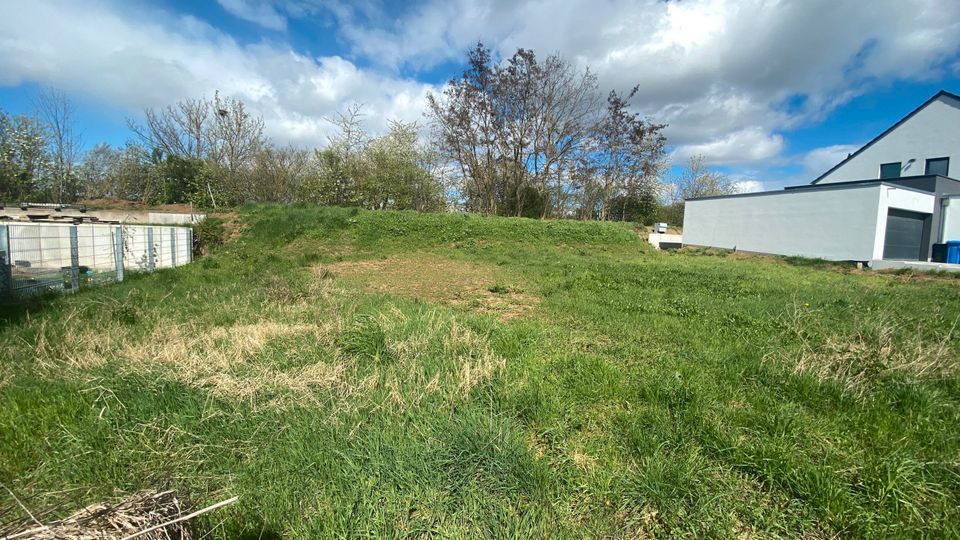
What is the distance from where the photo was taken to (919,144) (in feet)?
71.7

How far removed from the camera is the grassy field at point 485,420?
1.82 m

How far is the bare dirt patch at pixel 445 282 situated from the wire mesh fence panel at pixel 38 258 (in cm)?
419

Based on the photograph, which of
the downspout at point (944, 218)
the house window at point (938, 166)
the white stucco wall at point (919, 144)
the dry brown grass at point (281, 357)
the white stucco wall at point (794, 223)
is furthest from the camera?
the house window at point (938, 166)

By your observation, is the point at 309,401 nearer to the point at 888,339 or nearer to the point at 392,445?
the point at 392,445

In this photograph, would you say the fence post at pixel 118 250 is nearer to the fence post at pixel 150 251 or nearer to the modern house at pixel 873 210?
the fence post at pixel 150 251

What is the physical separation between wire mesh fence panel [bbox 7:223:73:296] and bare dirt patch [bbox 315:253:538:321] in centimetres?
419

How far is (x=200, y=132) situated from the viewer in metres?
19.2

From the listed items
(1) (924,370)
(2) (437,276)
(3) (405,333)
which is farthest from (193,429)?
(2) (437,276)

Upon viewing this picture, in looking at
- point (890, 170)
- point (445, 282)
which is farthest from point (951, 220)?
point (445, 282)

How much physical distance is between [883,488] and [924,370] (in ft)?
6.71

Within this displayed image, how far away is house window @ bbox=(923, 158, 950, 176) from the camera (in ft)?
67.7

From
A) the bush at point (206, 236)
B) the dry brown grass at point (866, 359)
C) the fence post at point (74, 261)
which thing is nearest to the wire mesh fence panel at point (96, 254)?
the fence post at point (74, 261)

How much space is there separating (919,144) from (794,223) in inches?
552

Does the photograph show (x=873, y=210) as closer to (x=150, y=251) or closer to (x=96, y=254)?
(x=150, y=251)
